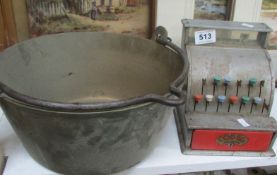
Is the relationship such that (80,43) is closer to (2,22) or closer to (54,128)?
(2,22)

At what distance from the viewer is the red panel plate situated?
32.9 inches

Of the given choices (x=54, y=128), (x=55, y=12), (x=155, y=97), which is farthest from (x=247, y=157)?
(x=55, y=12)

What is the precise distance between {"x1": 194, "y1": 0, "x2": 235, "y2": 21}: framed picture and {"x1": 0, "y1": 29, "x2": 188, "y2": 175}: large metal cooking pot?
33cm

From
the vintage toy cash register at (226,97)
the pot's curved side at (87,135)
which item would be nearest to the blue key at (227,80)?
the vintage toy cash register at (226,97)

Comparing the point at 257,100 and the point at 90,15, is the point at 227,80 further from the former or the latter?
the point at 90,15

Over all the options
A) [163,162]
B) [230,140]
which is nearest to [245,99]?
[230,140]

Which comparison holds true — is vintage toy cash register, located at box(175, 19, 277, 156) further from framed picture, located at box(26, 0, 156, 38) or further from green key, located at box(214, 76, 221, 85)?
framed picture, located at box(26, 0, 156, 38)

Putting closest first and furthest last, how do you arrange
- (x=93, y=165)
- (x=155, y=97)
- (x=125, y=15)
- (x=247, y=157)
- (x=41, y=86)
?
(x=155, y=97) < (x=93, y=165) < (x=247, y=157) < (x=41, y=86) < (x=125, y=15)

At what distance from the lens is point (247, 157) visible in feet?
2.78

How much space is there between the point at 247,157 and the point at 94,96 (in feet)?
1.69

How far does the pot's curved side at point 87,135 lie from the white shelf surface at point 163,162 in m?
0.08

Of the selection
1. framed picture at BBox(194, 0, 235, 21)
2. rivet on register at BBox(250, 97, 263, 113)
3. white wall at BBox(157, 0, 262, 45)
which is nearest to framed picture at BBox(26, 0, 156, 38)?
white wall at BBox(157, 0, 262, 45)

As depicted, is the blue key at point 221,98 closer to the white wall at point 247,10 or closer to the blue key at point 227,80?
the blue key at point 227,80

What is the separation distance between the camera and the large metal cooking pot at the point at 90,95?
58 centimetres
